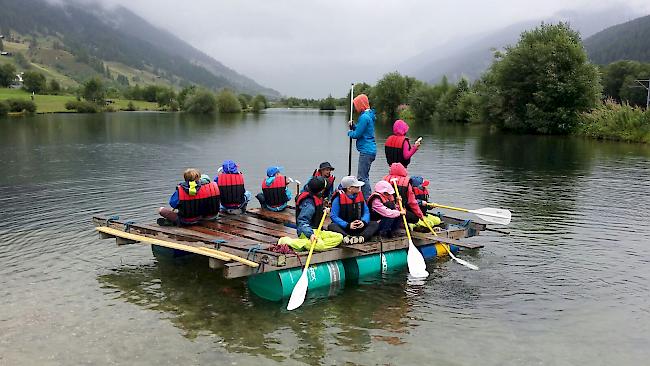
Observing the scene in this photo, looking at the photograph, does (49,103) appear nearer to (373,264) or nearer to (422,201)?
(422,201)

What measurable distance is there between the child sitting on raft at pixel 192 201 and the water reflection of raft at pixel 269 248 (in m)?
0.25

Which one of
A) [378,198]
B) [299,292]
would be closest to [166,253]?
[299,292]

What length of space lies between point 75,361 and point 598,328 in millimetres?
8277

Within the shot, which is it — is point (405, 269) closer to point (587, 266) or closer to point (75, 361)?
point (587, 266)

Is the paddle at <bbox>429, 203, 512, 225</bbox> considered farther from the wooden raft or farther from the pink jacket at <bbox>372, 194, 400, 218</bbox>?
the pink jacket at <bbox>372, 194, 400, 218</bbox>

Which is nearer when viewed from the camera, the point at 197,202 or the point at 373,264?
the point at 373,264

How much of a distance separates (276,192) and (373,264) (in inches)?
151

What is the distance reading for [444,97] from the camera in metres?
83.2

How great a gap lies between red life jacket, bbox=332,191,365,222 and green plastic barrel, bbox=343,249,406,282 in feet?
2.85

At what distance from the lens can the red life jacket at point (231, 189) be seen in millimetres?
13666

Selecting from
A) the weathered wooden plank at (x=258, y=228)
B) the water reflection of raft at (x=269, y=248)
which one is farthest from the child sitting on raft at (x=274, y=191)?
the weathered wooden plank at (x=258, y=228)

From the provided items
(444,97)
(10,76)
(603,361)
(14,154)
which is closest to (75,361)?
(603,361)

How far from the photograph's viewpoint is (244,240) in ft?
36.5

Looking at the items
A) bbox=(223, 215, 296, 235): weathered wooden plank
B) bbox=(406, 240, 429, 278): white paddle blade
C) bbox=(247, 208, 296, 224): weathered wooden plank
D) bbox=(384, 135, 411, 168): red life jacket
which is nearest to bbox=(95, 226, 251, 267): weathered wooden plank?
bbox=(223, 215, 296, 235): weathered wooden plank
